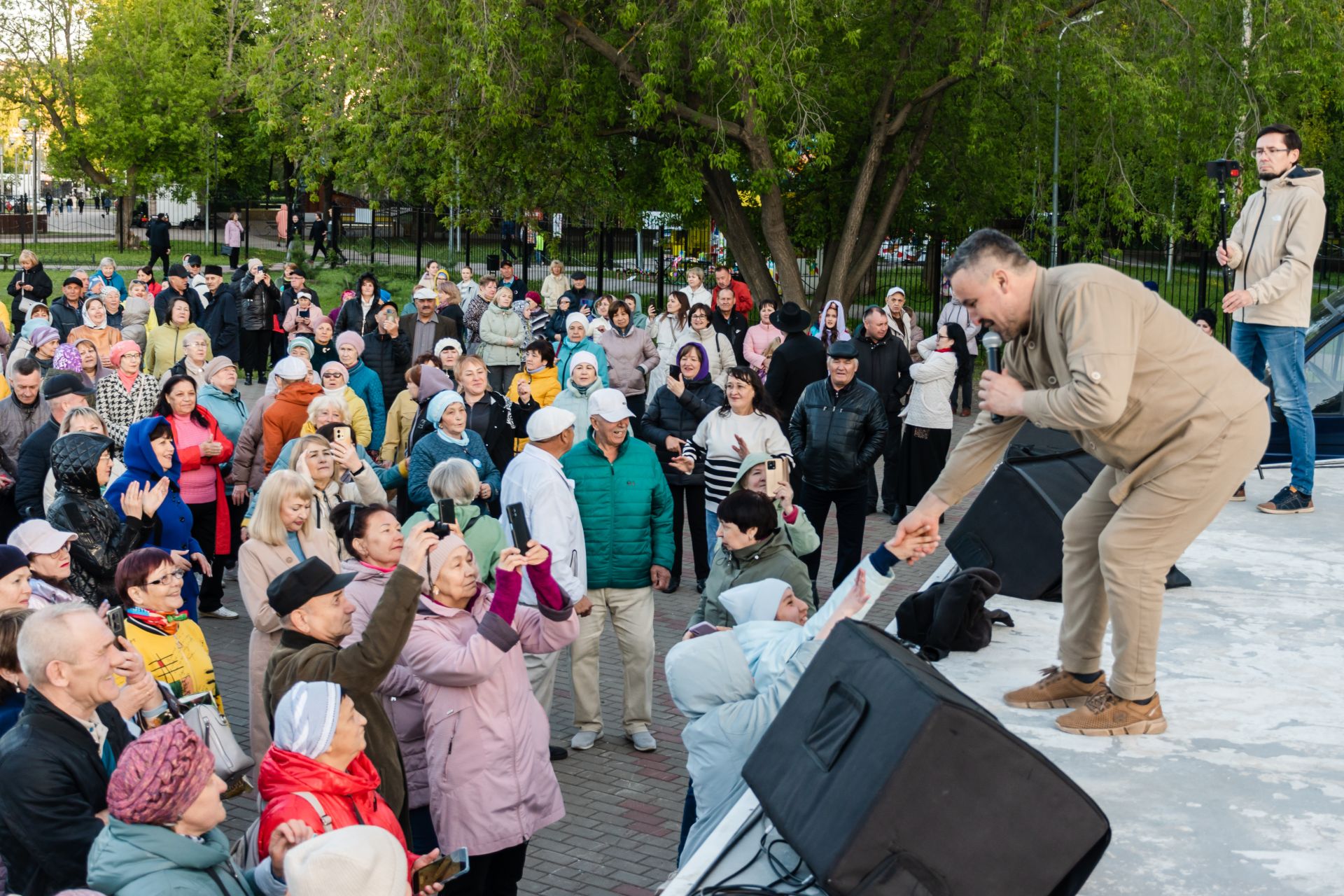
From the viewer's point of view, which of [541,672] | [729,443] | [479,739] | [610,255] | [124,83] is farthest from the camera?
[124,83]

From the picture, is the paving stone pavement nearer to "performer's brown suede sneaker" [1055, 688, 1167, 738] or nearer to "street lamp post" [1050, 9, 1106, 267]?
"performer's brown suede sneaker" [1055, 688, 1167, 738]

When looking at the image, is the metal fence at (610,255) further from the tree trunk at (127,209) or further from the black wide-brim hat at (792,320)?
the black wide-brim hat at (792,320)

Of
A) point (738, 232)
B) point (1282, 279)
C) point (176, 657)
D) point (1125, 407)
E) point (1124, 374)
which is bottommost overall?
point (176, 657)

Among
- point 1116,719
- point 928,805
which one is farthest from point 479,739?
point 1116,719

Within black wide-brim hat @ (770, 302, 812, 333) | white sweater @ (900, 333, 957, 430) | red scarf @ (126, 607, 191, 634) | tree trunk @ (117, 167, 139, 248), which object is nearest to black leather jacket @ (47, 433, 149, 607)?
red scarf @ (126, 607, 191, 634)

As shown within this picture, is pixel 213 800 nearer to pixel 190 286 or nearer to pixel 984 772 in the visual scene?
pixel 984 772

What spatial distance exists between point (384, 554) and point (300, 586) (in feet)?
3.68

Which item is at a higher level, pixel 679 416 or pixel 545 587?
pixel 679 416

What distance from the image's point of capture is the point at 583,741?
25.4 feet

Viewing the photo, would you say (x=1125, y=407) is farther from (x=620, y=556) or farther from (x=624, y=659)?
(x=624, y=659)

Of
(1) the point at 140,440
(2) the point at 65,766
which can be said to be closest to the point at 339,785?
(2) the point at 65,766

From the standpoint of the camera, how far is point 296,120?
24625mm

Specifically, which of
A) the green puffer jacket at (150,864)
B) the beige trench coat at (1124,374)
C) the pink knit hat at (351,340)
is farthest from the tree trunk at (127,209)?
the green puffer jacket at (150,864)

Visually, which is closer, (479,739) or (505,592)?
(479,739)
